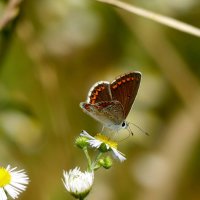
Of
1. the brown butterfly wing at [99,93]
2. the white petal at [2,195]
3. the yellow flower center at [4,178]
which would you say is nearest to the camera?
the white petal at [2,195]

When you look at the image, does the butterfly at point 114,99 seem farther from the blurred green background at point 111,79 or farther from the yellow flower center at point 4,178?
the blurred green background at point 111,79

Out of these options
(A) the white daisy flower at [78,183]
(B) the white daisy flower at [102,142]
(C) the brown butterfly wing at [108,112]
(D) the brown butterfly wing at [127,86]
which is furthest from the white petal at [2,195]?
(D) the brown butterfly wing at [127,86]

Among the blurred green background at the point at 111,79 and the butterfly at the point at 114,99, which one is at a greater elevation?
the blurred green background at the point at 111,79

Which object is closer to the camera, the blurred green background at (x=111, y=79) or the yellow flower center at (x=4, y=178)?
the yellow flower center at (x=4, y=178)

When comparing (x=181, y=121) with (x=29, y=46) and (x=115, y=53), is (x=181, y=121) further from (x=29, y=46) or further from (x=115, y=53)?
(x=29, y=46)

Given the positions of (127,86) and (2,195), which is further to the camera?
(127,86)

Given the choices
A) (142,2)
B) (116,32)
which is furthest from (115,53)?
(142,2)

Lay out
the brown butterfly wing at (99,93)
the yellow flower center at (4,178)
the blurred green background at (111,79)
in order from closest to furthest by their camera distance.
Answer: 1. the yellow flower center at (4,178)
2. the brown butterfly wing at (99,93)
3. the blurred green background at (111,79)

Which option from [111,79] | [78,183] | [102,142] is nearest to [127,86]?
[102,142]

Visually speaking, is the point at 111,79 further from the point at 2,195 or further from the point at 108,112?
the point at 2,195
